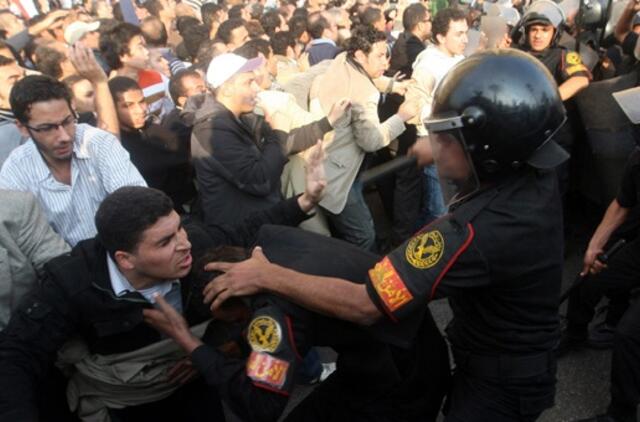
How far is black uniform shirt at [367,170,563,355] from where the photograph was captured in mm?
1591

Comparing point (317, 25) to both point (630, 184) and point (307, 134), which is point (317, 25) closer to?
point (307, 134)

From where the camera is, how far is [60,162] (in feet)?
8.23

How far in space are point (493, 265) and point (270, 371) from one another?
737 mm

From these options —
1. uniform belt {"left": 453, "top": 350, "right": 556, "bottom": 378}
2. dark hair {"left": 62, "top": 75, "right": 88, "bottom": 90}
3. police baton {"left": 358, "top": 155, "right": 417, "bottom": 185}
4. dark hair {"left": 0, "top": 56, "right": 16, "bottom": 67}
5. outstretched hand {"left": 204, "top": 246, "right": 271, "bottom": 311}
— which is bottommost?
police baton {"left": 358, "top": 155, "right": 417, "bottom": 185}

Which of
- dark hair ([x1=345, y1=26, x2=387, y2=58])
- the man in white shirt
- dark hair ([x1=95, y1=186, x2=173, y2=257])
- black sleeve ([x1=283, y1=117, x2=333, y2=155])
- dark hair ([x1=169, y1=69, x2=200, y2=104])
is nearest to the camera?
dark hair ([x1=95, y1=186, x2=173, y2=257])

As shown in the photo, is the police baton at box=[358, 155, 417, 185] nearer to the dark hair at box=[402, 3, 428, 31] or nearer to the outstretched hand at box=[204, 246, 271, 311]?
the dark hair at box=[402, 3, 428, 31]

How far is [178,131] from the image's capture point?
11.8 ft

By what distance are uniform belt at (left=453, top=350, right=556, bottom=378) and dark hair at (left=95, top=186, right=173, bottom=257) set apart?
1.28 m

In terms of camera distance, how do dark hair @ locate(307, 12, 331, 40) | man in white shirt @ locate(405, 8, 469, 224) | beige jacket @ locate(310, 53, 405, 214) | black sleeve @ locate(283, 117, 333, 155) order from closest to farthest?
1. black sleeve @ locate(283, 117, 333, 155)
2. beige jacket @ locate(310, 53, 405, 214)
3. man in white shirt @ locate(405, 8, 469, 224)
4. dark hair @ locate(307, 12, 331, 40)

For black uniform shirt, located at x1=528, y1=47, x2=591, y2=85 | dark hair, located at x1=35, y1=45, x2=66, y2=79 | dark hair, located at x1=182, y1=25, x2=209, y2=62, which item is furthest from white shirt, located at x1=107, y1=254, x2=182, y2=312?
dark hair, located at x1=182, y1=25, x2=209, y2=62

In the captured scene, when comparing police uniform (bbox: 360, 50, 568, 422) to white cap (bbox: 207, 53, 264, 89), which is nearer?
police uniform (bbox: 360, 50, 568, 422)

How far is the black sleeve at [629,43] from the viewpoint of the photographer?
177 inches

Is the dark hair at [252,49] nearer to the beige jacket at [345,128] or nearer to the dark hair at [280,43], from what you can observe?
the beige jacket at [345,128]

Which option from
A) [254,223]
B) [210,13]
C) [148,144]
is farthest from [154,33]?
[254,223]
